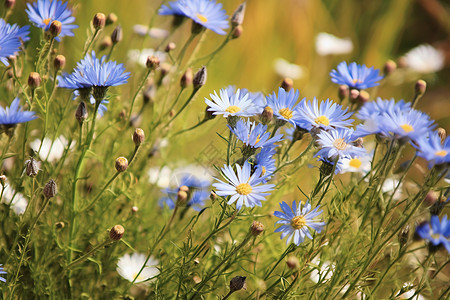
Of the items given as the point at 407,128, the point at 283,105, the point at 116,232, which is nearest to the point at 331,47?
the point at 283,105

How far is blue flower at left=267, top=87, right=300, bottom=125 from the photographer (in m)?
0.72

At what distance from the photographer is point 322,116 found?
2.36ft

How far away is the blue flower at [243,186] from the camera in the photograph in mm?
646

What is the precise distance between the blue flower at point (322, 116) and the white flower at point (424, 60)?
1257 mm

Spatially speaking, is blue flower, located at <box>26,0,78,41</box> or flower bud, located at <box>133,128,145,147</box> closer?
flower bud, located at <box>133,128,145,147</box>

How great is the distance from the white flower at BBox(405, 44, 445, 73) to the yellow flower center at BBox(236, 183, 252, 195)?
140 cm

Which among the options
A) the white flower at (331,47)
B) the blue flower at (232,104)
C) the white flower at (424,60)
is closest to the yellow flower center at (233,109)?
the blue flower at (232,104)

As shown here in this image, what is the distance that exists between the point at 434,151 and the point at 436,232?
10 centimetres

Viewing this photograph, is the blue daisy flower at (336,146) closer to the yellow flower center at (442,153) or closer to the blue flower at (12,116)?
the yellow flower center at (442,153)

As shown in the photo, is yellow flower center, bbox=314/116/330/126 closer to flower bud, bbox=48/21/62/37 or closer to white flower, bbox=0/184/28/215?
flower bud, bbox=48/21/62/37

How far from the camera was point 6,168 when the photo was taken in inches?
36.8

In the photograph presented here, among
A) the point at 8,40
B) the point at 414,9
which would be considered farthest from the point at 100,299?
the point at 414,9

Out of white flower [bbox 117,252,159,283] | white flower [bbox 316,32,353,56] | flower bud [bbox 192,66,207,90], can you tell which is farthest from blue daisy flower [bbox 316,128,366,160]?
white flower [bbox 316,32,353,56]

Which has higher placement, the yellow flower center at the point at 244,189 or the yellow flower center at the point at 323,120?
the yellow flower center at the point at 323,120
